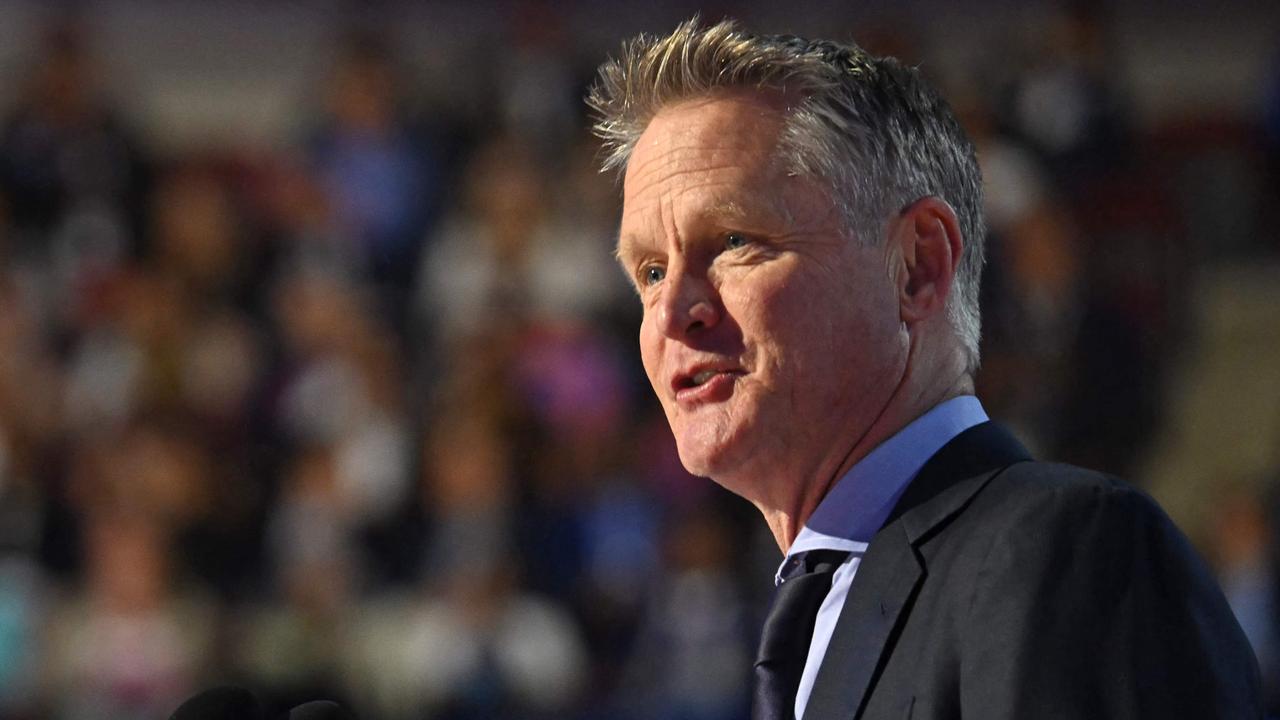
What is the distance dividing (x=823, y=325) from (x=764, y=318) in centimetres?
6

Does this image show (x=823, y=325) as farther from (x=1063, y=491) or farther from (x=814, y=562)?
(x=1063, y=491)

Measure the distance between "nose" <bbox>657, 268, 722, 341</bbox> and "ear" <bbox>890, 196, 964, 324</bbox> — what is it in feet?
0.66

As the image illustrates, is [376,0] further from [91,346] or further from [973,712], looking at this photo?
[973,712]

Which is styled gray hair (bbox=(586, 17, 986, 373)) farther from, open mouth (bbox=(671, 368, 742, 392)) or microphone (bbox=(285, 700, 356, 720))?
microphone (bbox=(285, 700, 356, 720))

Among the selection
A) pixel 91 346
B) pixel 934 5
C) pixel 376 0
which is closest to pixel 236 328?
pixel 91 346

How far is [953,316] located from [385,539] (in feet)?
13.9

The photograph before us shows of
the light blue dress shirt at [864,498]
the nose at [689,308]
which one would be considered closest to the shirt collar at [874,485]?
the light blue dress shirt at [864,498]

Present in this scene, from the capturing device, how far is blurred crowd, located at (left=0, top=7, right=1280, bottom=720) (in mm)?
5648

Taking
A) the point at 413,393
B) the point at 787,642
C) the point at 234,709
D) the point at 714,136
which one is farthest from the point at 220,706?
the point at 413,393

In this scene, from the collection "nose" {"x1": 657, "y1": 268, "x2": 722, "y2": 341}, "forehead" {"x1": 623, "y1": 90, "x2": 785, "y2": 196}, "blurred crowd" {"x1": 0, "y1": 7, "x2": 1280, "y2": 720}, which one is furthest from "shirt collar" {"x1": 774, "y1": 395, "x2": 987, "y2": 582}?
"blurred crowd" {"x1": 0, "y1": 7, "x2": 1280, "y2": 720}

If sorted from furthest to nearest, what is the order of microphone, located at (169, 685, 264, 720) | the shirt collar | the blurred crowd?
the blurred crowd < the shirt collar < microphone, located at (169, 685, 264, 720)

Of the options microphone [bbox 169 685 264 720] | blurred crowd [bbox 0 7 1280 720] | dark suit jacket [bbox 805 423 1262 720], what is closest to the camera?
dark suit jacket [bbox 805 423 1262 720]

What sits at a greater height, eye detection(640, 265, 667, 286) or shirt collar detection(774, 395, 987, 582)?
eye detection(640, 265, 667, 286)

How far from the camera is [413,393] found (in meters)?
6.34
